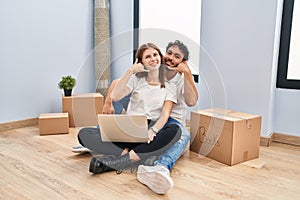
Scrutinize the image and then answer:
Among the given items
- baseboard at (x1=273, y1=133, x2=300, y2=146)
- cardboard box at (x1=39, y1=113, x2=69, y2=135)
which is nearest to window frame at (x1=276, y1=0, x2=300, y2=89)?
baseboard at (x1=273, y1=133, x2=300, y2=146)

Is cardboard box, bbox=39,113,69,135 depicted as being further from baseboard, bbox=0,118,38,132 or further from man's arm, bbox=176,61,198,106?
man's arm, bbox=176,61,198,106

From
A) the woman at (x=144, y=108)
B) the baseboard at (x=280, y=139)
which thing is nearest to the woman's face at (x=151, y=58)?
the woman at (x=144, y=108)

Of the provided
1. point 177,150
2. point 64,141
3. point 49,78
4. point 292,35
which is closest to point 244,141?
point 177,150

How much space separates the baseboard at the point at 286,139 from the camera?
163cm

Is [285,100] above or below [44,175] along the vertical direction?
above

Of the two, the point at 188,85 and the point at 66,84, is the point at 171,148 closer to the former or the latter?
the point at 188,85

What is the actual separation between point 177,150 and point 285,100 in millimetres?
836

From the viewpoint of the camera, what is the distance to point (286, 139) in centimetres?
166

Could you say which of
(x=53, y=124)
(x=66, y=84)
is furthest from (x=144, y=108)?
(x=66, y=84)

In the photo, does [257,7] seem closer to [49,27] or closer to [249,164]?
[249,164]

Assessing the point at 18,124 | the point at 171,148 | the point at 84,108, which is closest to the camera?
the point at 171,148

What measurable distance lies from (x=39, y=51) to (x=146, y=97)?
117 cm

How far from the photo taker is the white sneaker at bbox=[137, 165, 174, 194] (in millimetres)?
999

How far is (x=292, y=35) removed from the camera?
163 cm
